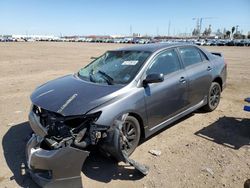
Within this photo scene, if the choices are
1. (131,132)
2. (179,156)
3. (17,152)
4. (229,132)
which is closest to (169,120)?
(179,156)

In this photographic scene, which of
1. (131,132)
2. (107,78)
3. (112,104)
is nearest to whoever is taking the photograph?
(112,104)

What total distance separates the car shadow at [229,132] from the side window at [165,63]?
137 centimetres

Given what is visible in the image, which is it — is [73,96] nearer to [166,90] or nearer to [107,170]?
[107,170]

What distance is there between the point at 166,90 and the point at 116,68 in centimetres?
96

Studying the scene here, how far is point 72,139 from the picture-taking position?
3270 millimetres

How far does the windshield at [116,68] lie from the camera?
422 centimetres

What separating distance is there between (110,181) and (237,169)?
6.03 feet

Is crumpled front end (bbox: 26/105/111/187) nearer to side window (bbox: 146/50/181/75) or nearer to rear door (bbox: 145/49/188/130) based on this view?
rear door (bbox: 145/49/188/130)

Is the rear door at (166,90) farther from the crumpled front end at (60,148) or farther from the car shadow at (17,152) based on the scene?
the car shadow at (17,152)

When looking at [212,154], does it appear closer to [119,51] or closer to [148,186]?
[148,186]

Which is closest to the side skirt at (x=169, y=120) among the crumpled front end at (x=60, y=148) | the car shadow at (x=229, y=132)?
the car shadow at (x=229, y=132)

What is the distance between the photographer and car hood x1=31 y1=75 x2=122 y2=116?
11.3ft

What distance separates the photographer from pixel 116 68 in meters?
4.56

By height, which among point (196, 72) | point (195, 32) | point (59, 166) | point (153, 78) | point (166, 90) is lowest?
point (195, 32)
